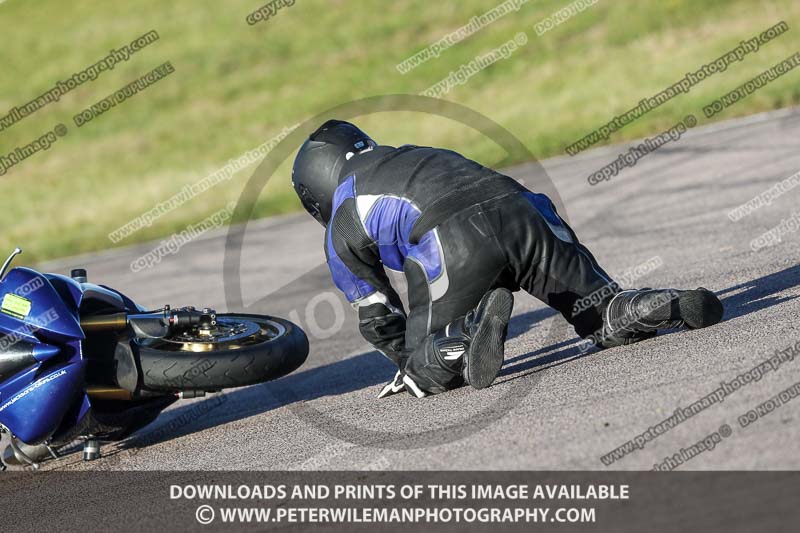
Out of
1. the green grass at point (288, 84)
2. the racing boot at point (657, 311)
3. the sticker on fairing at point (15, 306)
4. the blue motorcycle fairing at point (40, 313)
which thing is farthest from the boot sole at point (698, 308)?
the green grass at point (288, 84)

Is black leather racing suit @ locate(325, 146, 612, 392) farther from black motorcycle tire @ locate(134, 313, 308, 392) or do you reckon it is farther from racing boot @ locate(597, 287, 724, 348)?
black motorcycle tire @ locate(134, 313, 308, 392)

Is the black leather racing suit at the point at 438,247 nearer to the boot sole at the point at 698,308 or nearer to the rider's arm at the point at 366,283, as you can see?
the rider's arm at the point at 366,283

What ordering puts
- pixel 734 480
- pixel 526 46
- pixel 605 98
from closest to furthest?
pixel 734 480 < pixel 605 98 < pixel 526 46

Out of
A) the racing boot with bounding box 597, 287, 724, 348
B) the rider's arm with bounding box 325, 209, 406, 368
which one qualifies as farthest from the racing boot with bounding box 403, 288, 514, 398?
the racing boot with bounding box 597, 287, 724, 348

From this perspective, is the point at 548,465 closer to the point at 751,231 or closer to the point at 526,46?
the point at 751,231

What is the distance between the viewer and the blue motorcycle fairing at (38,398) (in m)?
5.48

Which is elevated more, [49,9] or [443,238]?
[49,9]

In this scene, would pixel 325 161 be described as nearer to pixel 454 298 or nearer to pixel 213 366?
pixel 454 298

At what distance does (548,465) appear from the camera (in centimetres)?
413

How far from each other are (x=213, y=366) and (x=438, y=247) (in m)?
1.33

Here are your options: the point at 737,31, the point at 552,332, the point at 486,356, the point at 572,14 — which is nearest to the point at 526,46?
the point at 572,14

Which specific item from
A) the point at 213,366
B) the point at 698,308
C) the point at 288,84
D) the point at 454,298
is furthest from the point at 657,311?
the point at 288,84

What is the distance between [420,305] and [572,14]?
20464 millimetres

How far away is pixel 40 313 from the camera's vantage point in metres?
5.57
